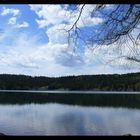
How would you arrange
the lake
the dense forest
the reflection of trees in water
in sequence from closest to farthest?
the lake → the reflection of trees in water → the dense forest

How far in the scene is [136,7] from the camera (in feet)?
11.6

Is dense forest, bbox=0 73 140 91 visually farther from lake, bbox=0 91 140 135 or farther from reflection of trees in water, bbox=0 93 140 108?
lake, bbox=0 91 140 135

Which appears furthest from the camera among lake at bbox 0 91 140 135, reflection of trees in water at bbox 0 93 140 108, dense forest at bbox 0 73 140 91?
dense forest at bbox 0 73 140 91

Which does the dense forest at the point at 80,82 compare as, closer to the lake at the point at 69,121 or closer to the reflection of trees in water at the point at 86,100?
the reflection of trees in water at the point at 86,100

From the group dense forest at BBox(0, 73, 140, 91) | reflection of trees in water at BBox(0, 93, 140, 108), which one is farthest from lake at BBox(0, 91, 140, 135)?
dense forest at BBox(0, 73, 140, 91)

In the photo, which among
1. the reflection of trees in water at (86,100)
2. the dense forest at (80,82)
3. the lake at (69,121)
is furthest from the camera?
the dense forest at (80,82)

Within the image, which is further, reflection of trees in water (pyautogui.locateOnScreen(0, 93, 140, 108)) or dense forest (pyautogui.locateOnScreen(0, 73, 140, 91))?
dense forest (pyautogui.locateOnScreen(0, 73, 140, 91))

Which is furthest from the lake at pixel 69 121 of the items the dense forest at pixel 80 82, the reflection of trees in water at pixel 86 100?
the dense forest at pixel 80 82

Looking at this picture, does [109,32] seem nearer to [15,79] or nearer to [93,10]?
[93,10]

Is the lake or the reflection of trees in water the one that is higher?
the lake
